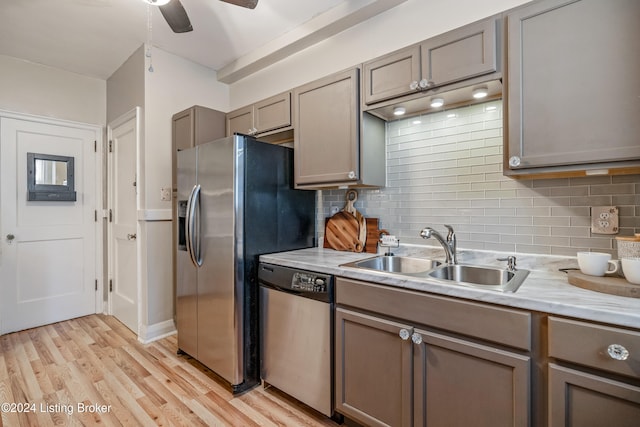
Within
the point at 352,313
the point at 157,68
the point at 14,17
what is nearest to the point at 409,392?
the point at 352,313

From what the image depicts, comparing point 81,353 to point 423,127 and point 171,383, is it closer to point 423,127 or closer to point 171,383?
point 171,383

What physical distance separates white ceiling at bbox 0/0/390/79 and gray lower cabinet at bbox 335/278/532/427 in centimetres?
192

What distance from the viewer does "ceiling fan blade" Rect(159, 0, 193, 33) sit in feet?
6.03

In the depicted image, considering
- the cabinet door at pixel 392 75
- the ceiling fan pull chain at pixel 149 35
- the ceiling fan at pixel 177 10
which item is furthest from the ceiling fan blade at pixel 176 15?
the cabinet door at pixel 392 75

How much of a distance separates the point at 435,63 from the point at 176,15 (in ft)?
5.14

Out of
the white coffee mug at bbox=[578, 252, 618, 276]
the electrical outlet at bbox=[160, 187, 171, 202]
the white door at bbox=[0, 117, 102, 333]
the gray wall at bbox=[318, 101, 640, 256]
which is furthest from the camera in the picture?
the white door at bbox=[0, 117, 102, 333]

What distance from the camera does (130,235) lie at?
3008mm

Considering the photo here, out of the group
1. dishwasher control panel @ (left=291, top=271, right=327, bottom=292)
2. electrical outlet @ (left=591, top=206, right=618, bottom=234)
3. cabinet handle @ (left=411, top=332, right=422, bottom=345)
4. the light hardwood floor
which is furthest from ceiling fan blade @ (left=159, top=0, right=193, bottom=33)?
electrical outlet @ (left=591, top=206, right=618, bottom=234)

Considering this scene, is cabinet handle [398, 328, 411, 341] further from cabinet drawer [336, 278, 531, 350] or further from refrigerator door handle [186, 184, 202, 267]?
refrigerator door handle [186, 184, 202, 267]

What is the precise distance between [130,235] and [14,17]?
1904 millimetres

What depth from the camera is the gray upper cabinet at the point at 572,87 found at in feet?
3.85

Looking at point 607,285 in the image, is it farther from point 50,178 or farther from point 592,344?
point 50,178

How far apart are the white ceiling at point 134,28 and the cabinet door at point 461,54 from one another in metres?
0.70

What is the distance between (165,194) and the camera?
2.91 metres
